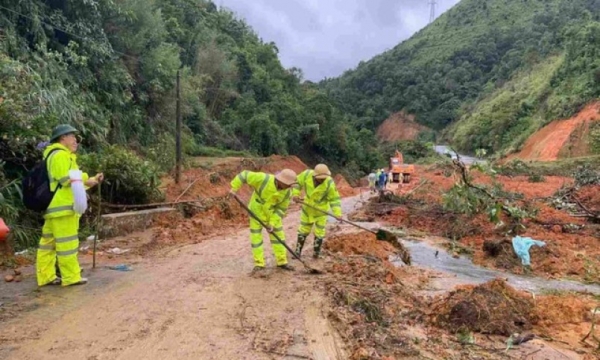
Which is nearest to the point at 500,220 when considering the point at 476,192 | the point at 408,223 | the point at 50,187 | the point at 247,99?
the point at 476,192

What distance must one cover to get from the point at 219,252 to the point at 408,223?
787cm

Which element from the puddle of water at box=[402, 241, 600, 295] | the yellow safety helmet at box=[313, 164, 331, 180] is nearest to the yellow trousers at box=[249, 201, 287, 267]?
the yellow safety helmet at box=[313, 164, 331, 180]

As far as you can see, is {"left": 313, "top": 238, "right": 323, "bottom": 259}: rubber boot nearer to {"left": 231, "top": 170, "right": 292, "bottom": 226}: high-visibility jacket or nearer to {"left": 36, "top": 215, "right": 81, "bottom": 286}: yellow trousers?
{"left": 231, "top": 170, "right": 292, "bottom": 226}: high-visibility jacket

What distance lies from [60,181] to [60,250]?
32.5 inches

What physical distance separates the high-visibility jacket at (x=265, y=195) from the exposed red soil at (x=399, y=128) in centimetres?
7902

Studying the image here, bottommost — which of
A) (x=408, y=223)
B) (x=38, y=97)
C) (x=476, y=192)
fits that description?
(x=408, y=223)

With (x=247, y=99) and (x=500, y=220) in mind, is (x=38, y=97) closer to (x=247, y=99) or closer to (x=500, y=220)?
(x=500, y=220)

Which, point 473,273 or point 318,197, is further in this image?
point 473,273

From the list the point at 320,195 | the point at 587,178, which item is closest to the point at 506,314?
the point at 320,195

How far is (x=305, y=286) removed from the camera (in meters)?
7.04

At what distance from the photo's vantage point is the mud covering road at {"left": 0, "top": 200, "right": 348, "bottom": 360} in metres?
4.59

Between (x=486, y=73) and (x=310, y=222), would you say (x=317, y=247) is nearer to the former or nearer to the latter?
(x=310, y=222)

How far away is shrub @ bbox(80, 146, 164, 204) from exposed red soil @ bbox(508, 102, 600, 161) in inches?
1473

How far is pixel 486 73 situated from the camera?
8775cm
